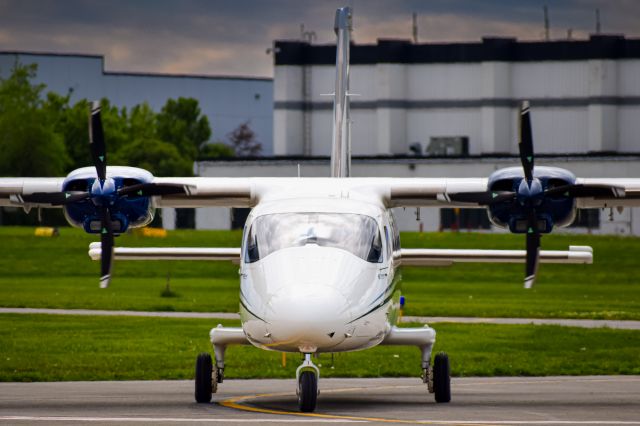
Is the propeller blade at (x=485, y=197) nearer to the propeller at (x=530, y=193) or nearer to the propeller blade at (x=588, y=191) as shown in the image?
the propeller at (x=530, y=193)

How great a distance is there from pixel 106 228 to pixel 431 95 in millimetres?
67145

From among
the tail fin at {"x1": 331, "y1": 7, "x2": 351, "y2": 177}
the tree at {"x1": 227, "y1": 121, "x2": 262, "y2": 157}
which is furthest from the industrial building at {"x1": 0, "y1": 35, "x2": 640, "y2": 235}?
the tail fin at {"x1": 331, "y1": 7, "x2": 351, "y2": 177}

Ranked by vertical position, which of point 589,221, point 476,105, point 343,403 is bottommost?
point 589,221

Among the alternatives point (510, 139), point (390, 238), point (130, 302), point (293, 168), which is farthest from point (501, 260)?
point (510, 139)

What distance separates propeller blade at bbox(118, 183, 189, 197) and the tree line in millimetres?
64699

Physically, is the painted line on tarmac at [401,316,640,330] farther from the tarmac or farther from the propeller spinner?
the propeller spinner

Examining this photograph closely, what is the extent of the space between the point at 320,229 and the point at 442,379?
135 inches

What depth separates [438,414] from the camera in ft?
55.2

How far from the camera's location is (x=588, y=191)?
63.8ft

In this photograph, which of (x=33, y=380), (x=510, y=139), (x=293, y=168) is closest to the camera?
(x=33, y=380)

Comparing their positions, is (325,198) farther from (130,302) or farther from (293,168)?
(293,168)

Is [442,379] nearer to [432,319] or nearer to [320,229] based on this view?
[320,229]

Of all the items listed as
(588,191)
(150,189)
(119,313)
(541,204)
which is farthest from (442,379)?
(119,313)

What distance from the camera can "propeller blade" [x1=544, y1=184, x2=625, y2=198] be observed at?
1916 centimetres
